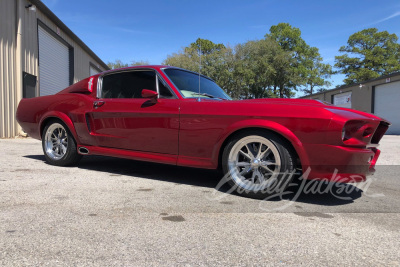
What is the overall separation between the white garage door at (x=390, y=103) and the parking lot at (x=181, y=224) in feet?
76.8

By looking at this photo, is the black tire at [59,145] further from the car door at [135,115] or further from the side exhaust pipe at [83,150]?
the car door at [135,115]

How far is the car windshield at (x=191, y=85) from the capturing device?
3.90 m

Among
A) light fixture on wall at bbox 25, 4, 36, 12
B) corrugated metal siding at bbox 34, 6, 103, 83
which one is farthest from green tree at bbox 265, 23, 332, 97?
light fixture on wall at bbox 25, 4, 36, 12

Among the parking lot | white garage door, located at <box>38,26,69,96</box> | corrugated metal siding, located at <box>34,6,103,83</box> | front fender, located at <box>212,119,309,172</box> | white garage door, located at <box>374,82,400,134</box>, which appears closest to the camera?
the parking lot

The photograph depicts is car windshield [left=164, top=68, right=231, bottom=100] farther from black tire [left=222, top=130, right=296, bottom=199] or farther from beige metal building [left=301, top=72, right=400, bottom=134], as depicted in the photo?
beige metal building [left=301, top=72, right=400, bottom=134]

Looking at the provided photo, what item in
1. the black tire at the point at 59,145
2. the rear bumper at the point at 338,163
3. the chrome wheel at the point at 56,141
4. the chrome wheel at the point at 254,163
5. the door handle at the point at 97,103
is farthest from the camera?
the chrome wheel at the point at 56,141

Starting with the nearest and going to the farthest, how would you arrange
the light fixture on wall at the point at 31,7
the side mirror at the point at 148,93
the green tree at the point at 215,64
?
the side mirror at the point at 148,93, the light fixture on wall at the point at 31,7, the green tree at the point at 215,64

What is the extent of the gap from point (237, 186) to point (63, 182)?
2.15 meters

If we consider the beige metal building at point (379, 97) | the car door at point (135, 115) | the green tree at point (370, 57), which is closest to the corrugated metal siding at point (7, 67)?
the car door at point (135, 115)

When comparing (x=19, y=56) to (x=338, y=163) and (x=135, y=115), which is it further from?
(x=338, y=163)

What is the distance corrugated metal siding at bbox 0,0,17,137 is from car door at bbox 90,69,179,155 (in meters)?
6.71

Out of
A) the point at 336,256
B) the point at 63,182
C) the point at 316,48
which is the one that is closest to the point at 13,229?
the point at 63,182

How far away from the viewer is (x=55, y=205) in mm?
2840

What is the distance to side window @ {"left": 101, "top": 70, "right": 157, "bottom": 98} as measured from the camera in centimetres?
405
